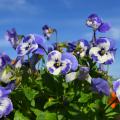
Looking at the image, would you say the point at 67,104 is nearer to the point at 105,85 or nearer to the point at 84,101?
the point at 84,101

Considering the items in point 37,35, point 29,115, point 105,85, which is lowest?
point 29,115

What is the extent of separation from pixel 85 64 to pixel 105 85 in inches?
19.6

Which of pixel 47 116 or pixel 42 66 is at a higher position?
pixel 42 66

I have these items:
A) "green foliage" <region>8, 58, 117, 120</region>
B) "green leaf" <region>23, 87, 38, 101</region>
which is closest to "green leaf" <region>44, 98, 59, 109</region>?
"green foliage" <region>8, 58, 117, 120</region>

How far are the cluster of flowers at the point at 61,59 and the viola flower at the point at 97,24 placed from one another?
18 centimetres

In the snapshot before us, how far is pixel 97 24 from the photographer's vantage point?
383cm

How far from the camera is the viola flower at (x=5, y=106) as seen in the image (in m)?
3.15

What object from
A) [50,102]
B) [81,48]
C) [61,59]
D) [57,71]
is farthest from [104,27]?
[50,102]

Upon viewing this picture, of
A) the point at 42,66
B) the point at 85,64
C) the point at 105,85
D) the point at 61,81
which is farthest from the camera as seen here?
the point at 42,66

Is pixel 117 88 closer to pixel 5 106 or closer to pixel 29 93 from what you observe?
pixel 29 93

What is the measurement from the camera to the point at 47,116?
3215mm

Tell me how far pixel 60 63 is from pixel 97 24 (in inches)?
27.1

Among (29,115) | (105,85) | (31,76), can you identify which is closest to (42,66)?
(31,76)

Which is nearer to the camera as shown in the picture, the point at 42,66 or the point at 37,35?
the point at 37,35
